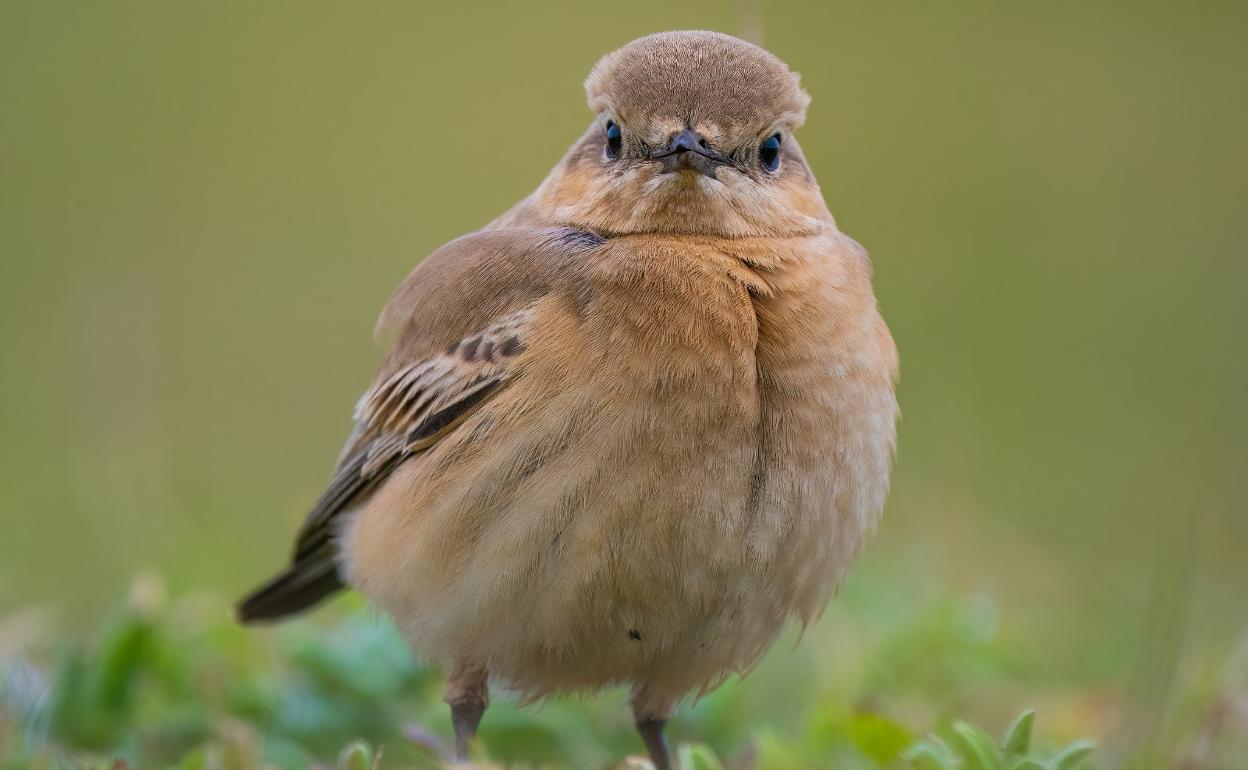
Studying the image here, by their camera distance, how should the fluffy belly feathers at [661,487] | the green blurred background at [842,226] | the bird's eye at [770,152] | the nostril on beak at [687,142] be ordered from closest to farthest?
the fluffy belly feathers at [661,487] < the nostril on beak at [687,142] < the bird's eye at [770,152] < the green blurred background at [842,226]

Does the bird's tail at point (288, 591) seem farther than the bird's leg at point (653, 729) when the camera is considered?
Yes

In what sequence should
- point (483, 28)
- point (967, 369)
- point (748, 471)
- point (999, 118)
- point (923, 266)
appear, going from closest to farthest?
point (748, 471), point (967, 369), point (923, 266), point (999, 118), point (483, 28)

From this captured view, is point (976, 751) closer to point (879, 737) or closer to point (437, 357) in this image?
point (879, 737)

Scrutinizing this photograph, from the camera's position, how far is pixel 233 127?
58.7 feet

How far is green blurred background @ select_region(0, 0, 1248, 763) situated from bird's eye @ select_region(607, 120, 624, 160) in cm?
115

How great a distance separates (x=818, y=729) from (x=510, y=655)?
1.18 meters

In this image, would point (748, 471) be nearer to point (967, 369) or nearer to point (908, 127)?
point (967, 369)

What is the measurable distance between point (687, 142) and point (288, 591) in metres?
3.08

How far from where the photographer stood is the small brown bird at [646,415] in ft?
18.7

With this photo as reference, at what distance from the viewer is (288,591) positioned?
777 cm

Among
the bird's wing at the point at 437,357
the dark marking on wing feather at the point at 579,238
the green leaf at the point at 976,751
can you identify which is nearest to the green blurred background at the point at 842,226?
the green leaf at the point at 976,751

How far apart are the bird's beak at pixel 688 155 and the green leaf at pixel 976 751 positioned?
2.32 meters

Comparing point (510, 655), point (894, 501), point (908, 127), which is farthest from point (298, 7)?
point (510, 655)

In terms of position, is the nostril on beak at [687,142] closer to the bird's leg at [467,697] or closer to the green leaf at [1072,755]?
the bird's leg at [467,697]
